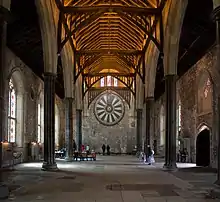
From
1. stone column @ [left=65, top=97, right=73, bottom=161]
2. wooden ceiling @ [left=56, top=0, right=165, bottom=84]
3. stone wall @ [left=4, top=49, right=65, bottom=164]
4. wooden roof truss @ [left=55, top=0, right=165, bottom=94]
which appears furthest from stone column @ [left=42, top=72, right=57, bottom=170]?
stone column @ [left=65, top=97, right=73, bottom=161]

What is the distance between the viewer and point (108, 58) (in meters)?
35.4

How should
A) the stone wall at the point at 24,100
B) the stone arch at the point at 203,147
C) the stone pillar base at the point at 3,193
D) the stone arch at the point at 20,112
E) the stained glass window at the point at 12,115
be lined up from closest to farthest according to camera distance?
the stone pillar base at the point at 3,193, the stone arch at the point at 203,147, the stone wall at the point at 24,100, the stained glass window at the point at 12,115, the stone arch at the point at 20,112

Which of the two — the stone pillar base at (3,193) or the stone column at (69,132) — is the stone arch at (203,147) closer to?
the stone column at (69,132)

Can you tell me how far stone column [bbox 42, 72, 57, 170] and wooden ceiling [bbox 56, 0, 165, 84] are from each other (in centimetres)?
212

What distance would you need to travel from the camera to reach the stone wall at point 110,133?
40.1 metres

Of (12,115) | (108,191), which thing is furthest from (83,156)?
(108,191)

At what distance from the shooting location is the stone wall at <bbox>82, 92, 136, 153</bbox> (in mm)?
40062

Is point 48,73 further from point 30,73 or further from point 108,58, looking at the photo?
point 108,58

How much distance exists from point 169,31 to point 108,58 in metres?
19.5

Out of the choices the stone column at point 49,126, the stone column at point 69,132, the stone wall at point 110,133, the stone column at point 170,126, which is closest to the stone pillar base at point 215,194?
the stone column at point 170,126

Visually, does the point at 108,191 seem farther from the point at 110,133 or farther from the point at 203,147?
the point at 110,133

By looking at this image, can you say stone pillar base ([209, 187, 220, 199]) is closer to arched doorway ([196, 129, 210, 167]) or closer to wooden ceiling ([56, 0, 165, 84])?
wooden ceiling ([56, 0, 165, 84])

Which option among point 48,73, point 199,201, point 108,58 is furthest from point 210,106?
point 108,58

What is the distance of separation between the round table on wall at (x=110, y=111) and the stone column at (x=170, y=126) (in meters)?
23.7
